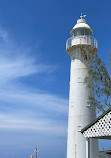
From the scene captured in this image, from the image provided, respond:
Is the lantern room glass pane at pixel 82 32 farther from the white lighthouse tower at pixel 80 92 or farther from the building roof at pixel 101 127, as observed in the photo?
the building roof at pixel 101 127

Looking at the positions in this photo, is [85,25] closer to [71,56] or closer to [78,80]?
[71,56]

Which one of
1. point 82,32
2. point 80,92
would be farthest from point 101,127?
point 82,32

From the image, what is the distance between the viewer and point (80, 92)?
20.7 metres

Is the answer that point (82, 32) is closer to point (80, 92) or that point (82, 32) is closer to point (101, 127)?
point (80, 92)

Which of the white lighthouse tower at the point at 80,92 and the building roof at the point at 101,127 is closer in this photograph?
the building roof at the point at 101,127

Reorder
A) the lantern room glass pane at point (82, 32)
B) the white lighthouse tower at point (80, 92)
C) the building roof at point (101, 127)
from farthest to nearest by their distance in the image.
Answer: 1. the lantern room glass pane at point (82, 32)
2. the white lighthouse tower at point (80, 92)
3. the building roof at point (101, 127)

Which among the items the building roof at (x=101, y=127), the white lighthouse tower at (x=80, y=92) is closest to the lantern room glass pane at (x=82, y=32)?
the white lighthouse tower at (x=80, y=92)

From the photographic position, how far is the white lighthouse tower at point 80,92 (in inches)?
766

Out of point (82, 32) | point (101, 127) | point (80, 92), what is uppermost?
point (82, 32)

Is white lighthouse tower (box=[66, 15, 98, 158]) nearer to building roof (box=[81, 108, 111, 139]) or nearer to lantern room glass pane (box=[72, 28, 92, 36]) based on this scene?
lantern room glass pane (box=[72, 28, 92, 36])

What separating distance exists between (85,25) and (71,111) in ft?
30.9

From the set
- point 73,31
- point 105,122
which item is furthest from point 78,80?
point 105,122

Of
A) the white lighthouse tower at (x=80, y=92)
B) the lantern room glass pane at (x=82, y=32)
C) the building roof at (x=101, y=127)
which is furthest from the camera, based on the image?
the lantern room glass pane at (x=82, y=32)

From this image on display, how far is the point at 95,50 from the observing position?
22.5 metres
